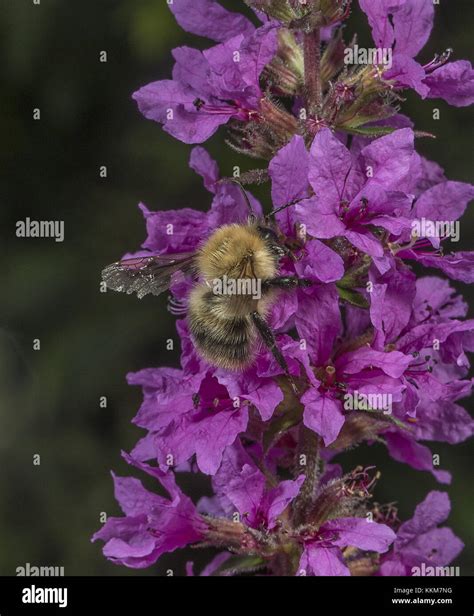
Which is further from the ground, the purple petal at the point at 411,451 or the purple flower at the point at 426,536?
the purple petal at the point at 411,451

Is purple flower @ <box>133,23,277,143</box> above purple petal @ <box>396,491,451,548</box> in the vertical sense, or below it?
above

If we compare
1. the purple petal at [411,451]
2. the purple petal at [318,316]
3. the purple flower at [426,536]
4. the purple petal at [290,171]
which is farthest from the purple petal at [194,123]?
the purple flower at [426,536]

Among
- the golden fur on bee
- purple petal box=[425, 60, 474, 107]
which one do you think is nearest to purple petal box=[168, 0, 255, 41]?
purple petal box=[425, 60, 474, 107]

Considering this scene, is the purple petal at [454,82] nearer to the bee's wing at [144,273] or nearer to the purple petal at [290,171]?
the purple petal at [290,171]

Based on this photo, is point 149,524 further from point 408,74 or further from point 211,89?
point 408,74

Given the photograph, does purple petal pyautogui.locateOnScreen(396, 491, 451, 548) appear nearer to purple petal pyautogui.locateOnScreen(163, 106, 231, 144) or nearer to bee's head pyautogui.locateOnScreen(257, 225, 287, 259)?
bee's head pyautogui.locateOnScreen(257, 225, 287, 259)
